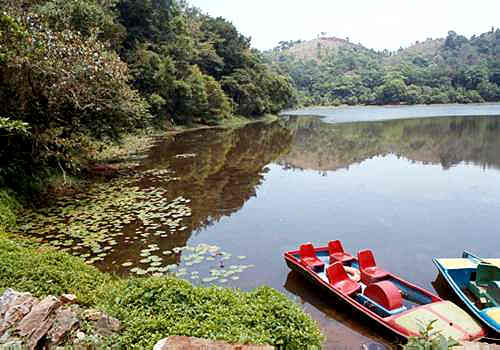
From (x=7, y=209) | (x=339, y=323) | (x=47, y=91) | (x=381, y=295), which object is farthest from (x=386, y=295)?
(x=47, y=91)

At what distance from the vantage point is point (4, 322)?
130 inches

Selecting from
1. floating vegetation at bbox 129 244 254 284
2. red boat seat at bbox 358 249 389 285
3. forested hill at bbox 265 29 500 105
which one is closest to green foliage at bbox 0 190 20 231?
floating vegetation at bbox 129 244 254 284

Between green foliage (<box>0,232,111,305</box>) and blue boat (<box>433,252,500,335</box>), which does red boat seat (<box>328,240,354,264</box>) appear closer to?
blue boat (<box>433,252,500,335</box>)

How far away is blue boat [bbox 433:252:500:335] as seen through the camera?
18.7 feet

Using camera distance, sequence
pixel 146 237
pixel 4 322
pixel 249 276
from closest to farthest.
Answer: pixel 4 322, pixel 249 276, pixel 146 237

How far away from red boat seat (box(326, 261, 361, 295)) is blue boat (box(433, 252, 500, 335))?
164 cm

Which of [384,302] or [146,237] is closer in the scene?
[384,302]

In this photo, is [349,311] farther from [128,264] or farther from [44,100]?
[44,100]

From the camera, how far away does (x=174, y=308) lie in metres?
3.85

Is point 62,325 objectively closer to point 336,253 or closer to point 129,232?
point 129,232

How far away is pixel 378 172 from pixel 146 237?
36.7 ft

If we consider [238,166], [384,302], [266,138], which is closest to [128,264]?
[384,302]

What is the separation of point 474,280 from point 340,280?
→ 2.50 meters

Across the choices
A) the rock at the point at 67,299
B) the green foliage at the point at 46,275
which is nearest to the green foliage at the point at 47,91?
the green foliage at the point at 46,275
